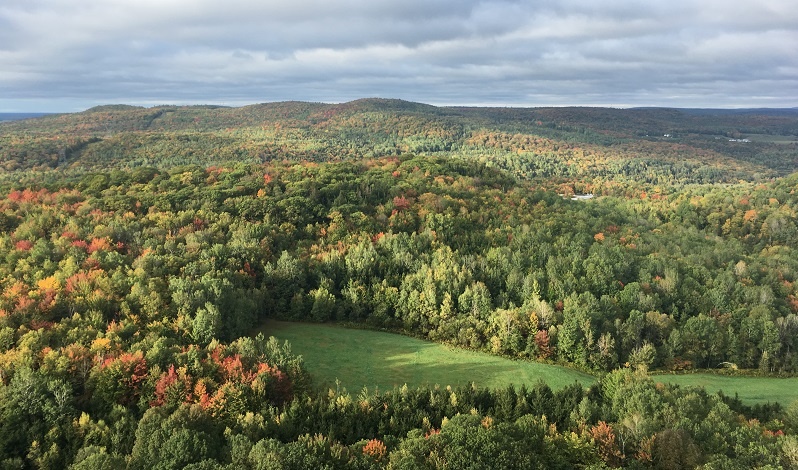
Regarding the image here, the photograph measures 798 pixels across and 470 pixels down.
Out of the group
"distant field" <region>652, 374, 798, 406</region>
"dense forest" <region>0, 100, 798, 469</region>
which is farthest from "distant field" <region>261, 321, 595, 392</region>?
"distant field" <region>652, 374, 798, 406</region>

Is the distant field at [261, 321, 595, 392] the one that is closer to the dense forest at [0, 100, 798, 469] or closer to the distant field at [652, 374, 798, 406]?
the dense forest at [0, 100, 798, 469]

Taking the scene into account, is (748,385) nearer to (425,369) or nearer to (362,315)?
(425,369)

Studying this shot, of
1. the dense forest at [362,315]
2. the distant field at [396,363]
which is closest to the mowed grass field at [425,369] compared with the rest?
the distant field at [396,363]

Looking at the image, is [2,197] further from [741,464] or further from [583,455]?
[741,464]

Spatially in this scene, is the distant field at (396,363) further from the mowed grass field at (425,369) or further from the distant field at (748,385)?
the distant field at (748,385)

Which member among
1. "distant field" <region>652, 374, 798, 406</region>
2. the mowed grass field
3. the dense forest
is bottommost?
"distant field" <region>652, 374, 798, 406</region>

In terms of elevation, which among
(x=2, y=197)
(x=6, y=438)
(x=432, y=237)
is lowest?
(x=6, y=438)

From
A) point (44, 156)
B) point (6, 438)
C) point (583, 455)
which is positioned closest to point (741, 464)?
point (583, 455)
